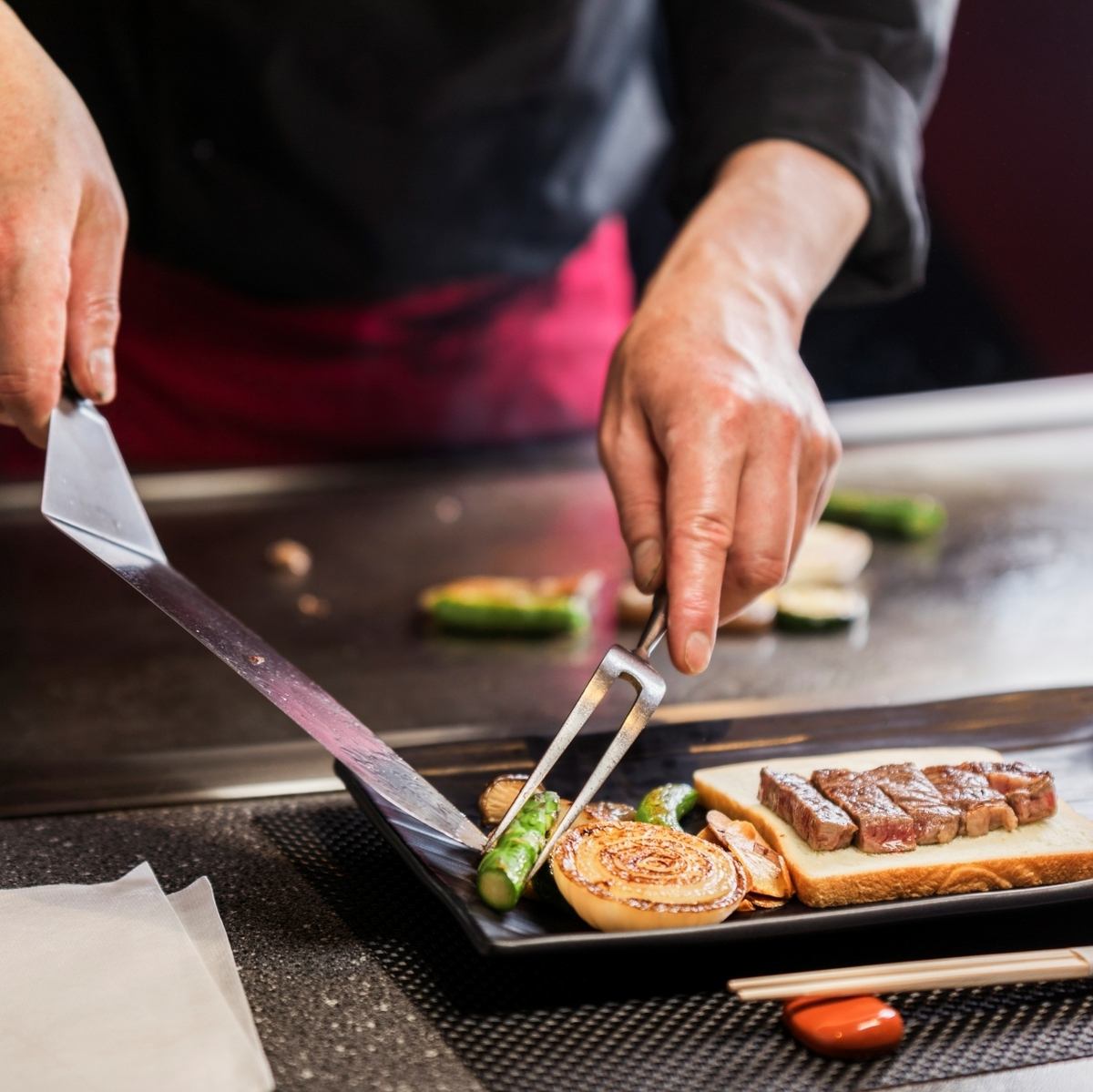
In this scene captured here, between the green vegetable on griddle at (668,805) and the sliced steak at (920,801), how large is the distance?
0.20m

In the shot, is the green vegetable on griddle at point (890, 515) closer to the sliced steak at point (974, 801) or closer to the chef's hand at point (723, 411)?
the chef's hand at point (723, 411)

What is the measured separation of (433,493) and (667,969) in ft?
6.26

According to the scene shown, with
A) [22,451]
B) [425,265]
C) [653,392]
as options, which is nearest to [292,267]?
[425,265]

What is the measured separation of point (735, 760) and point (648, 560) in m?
0.27

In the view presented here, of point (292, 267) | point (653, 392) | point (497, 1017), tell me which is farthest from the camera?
point (292, 267)

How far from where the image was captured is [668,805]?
148cm

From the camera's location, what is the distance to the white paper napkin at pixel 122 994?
107 cm

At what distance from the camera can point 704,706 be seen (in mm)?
1935

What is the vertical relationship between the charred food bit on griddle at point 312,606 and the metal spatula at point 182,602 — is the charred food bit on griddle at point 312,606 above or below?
below

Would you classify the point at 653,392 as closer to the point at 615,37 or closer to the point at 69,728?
the point at 69,728

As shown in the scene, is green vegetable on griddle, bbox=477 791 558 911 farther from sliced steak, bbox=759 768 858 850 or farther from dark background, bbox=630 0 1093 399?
dark background, bbox=630 0 1093 399

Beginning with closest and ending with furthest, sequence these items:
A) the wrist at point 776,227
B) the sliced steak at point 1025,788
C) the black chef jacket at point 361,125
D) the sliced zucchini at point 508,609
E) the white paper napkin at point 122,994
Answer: the white paper napkin at point 122,994, the sliced steak at point 1025,788, the wrist at point 776,227, the sliced zucchini at point 508,609, the black chef jacket at point 361,125

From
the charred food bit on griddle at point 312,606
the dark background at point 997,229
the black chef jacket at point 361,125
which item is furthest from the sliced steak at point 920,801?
the dark background at point 997,229

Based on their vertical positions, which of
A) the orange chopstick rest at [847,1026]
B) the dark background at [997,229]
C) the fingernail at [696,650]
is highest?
the fingernail at [696,650]
